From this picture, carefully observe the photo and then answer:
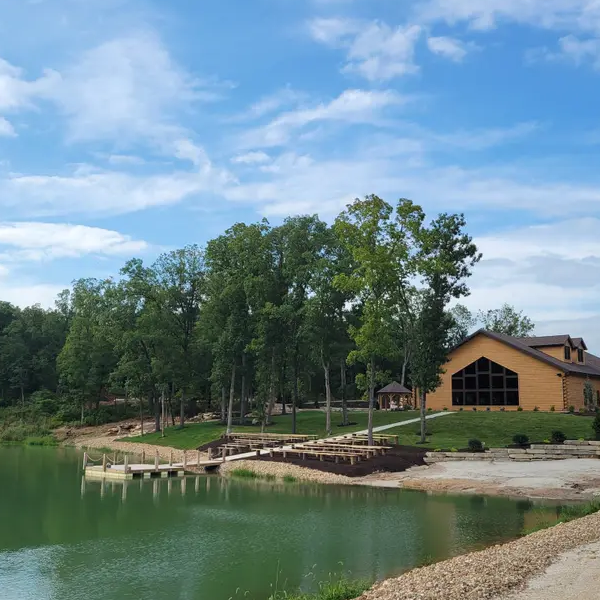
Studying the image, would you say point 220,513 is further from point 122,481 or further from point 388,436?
point 388,436

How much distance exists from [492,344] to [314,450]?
23.1m

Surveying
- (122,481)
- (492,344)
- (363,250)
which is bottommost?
(122,481)

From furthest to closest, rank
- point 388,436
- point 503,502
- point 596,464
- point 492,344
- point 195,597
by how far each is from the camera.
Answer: point 492,344
point 388,436
point 596,464
point 503,502
point 195,597

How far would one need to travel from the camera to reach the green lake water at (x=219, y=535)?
1420 centimetres

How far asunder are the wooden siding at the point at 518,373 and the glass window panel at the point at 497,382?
3.85 ft

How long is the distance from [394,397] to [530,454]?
2883cm

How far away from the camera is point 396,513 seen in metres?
21.8

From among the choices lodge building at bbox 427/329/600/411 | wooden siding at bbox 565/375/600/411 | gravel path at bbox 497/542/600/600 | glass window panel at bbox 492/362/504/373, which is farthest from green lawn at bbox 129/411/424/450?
gravel path at bbox 497/542/600/600

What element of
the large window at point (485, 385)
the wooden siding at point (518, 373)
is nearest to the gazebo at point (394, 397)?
the wooden siding at point (518, 373)

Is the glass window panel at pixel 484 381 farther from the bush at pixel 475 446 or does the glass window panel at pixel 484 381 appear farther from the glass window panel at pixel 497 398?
the bush at pixel 475 446

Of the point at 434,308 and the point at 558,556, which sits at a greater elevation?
the point at 434,308

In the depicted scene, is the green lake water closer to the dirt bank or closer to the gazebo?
the dirt bank

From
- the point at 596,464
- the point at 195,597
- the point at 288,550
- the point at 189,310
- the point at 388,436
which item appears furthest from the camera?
the point at 189,310

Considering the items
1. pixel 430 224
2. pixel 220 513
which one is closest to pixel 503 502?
pixel 220 513
